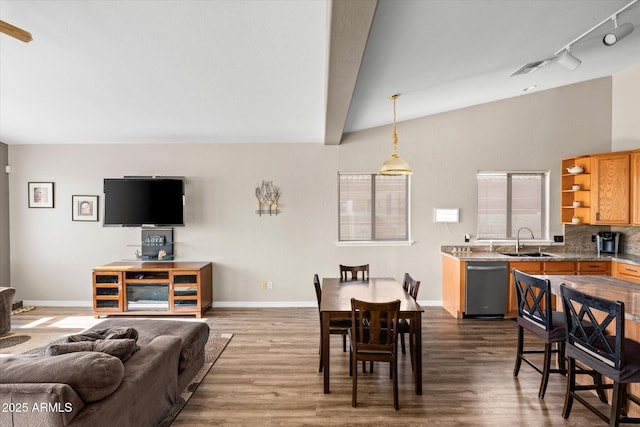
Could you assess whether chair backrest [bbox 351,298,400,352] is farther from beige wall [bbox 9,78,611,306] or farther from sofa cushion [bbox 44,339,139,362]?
beige wall [bbox 9,78,611,306]

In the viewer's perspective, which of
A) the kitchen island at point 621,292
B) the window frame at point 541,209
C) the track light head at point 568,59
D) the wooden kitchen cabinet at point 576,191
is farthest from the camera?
the window frame at point 541,209

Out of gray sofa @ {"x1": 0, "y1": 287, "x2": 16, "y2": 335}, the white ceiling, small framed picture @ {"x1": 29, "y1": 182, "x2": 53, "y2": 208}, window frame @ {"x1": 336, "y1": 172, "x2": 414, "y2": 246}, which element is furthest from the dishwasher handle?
small framed picture @ {"x1": 29, "y1": 182, "x2": 53, "y2": 208}

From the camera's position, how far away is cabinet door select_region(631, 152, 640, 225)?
446cm

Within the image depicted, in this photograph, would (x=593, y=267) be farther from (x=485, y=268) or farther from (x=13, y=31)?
(x=13, y=31)

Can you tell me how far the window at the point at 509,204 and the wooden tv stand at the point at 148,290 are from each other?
14.8ft

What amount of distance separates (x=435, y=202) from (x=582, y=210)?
2.15 m

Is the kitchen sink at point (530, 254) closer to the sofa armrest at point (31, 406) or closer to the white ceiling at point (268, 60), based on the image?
the white ceiling at point (268, 60)

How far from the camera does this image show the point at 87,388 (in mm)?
1697

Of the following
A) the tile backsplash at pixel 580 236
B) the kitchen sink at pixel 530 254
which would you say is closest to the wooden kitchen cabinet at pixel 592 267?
the kitchen sink at pixel 530 254

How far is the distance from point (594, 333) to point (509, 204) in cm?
358

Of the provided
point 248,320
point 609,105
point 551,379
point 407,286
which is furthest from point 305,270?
point 609,105

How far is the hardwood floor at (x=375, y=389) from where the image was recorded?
8.37 ft

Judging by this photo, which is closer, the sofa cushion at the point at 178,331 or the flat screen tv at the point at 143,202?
the sofa cushion at the point at 178,331

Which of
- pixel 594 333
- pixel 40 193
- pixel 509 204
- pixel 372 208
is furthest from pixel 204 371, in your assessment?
pixel 509 204
